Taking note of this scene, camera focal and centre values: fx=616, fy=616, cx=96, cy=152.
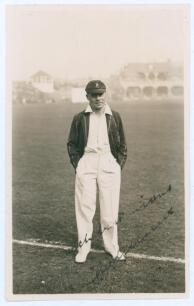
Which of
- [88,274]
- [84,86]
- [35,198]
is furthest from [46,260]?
[84,86]

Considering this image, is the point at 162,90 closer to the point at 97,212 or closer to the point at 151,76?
the point at 151,76

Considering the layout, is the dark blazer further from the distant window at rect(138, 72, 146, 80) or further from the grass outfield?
the distant window at rect(138, 72, 146, 80)

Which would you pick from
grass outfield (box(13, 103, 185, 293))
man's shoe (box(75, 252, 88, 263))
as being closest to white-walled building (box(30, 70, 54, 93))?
grass outfield (box(13, 103, 185, 293))

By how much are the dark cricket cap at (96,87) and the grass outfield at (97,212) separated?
233mm

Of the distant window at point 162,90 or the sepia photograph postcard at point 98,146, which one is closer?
the sepia photograph postcard at point 98,146

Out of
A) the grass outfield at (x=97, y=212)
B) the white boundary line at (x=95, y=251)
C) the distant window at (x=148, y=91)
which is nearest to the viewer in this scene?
the grass outfield at (x=97, y=212)

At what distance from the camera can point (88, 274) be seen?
14.9ft

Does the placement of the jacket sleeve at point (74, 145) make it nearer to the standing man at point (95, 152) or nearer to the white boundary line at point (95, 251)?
the standing man at point (95, 152)

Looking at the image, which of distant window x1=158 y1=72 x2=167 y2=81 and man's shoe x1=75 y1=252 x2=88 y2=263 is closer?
man's shoe x1=75 y1=252 x2=88 y2=263

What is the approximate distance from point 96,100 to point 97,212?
42.4 inches

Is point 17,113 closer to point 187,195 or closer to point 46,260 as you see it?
point 46,260

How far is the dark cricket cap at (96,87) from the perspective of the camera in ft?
14.6

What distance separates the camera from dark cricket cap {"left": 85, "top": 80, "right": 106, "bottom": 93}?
444cm

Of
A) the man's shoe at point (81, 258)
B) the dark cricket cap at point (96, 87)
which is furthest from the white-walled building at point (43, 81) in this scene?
the man's shoe at point (81, 258)
